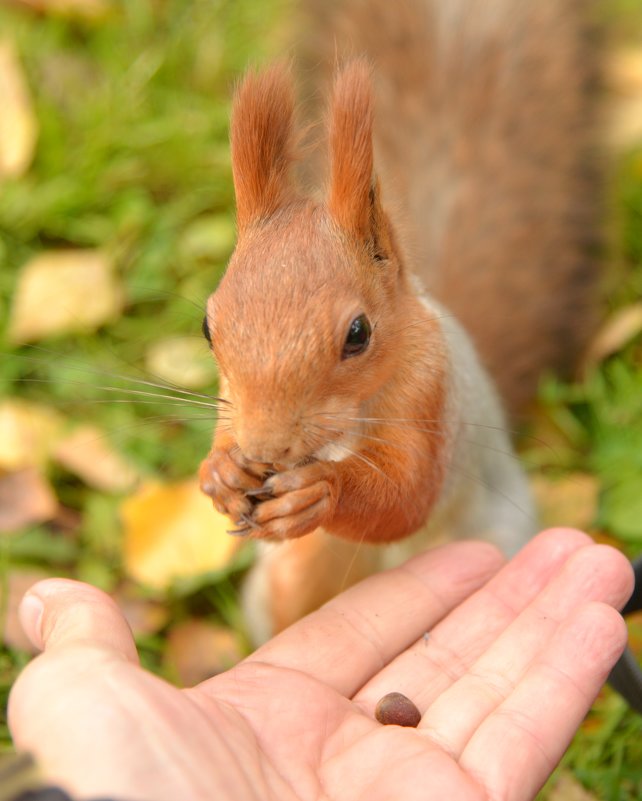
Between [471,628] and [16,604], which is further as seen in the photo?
[16,604]

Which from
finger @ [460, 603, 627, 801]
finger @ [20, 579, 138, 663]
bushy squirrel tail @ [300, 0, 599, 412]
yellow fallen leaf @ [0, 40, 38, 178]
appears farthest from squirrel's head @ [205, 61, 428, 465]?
yellow fallen leaf @ [0, 40, 38, 178]

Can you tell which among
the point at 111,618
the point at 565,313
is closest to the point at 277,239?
the point at 111,618

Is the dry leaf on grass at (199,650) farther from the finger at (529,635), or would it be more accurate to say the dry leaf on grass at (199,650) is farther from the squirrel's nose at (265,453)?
the squirrel's nose at (265,453)

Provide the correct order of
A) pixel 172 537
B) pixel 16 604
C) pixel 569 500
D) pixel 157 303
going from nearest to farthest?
pixel 16 604
pixel 172 537
pixel 569 500
pixel 157 303

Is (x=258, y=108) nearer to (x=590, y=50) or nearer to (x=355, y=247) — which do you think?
(x=355, y=247)

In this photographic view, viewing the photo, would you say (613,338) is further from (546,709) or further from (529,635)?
(546,709)

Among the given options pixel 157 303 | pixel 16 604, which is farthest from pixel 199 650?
pixel 157 303
